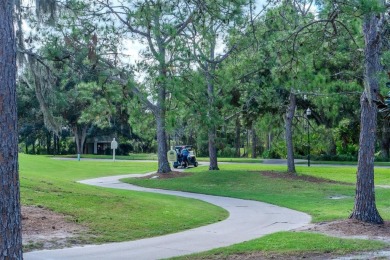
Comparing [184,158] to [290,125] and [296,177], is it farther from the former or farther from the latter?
[296,177]

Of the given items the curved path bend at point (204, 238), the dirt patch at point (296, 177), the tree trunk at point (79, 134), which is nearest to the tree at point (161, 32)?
the curved path bend at point (204, 238)

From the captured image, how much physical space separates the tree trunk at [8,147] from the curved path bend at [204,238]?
13.3 feet

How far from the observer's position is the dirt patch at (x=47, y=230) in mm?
10992

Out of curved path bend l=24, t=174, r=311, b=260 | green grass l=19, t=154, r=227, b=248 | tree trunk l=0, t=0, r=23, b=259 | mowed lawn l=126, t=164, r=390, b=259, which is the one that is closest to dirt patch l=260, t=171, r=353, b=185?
mowed lawn l=126, t=164, r=390, b=259

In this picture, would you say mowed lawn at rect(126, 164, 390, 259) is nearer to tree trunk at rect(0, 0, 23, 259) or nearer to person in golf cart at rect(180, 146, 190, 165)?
tree trunk at rect(0, 0, 23, 259)

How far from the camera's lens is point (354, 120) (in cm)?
4309

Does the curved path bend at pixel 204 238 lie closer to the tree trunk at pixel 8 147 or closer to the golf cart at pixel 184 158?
the tree trunk at pixel 8 147

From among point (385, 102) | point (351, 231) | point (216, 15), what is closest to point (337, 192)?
point (351, 231)

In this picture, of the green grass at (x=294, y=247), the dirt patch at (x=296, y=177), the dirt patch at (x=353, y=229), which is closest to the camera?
the green grass at (x=294, y=247)

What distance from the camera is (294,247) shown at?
10352 millimetres

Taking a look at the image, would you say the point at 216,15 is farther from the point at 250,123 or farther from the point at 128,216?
the point at 250,123

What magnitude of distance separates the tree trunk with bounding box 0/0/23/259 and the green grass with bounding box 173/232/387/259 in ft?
14.4

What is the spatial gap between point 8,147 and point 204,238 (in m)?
6.95

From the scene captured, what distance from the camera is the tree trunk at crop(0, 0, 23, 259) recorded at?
5902 millimetres
